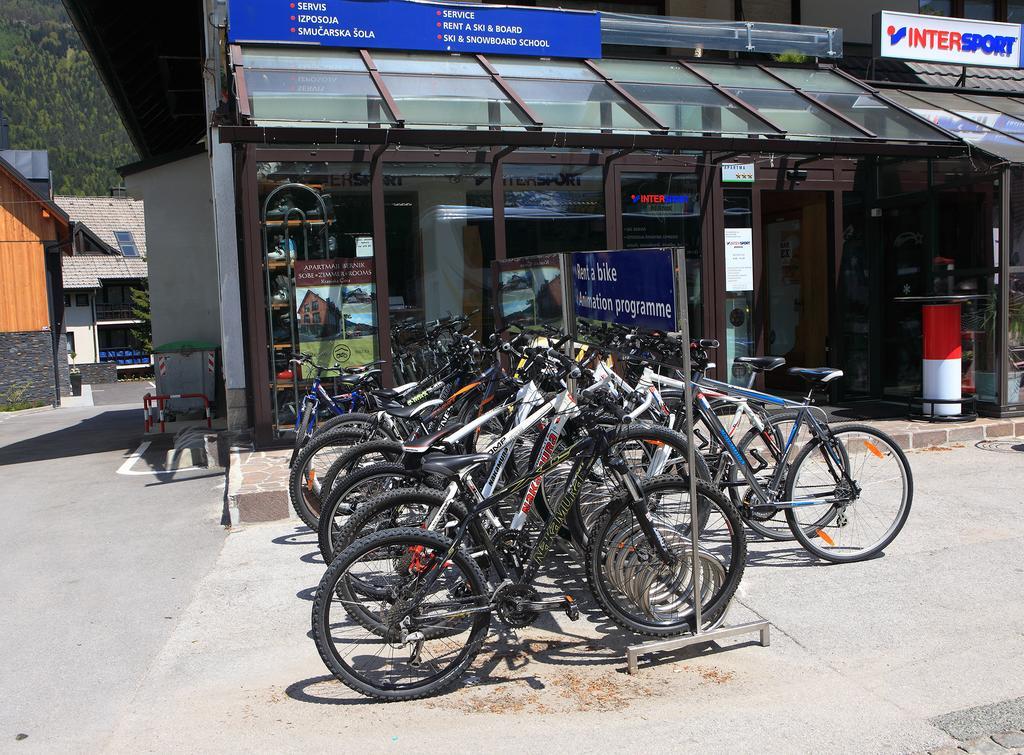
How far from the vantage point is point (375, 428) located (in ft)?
18.6

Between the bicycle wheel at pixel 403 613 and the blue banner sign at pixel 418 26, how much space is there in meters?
6.81

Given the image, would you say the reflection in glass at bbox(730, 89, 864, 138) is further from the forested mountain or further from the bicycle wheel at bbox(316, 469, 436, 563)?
the forested mountain

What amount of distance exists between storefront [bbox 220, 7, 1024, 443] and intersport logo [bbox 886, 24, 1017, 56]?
1.05 meters

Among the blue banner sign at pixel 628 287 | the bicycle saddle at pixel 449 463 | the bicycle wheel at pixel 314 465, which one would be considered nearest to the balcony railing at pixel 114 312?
the bicycle wheel at pixel 314 465

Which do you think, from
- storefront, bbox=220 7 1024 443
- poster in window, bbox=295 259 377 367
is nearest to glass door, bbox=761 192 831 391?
storefront, bbox=220 7 1024 443

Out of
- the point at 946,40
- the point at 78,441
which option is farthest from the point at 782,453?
the point at 78,441

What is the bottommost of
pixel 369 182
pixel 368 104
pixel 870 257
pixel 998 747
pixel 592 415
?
Answer: pixel 998 747

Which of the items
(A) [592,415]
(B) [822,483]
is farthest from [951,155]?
(A) [592,415]

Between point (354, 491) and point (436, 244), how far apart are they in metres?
4.66

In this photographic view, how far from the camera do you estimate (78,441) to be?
43.7 feet

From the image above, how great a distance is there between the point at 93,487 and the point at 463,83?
5418 millimetres

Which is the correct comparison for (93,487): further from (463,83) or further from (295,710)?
(295,710)

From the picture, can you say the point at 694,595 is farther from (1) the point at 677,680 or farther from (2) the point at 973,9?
(2) the point at 973,9

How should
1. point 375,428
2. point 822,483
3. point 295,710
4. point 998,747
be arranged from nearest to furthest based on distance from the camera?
point 998,747
point 295,710
point 822,483
point 375,428
